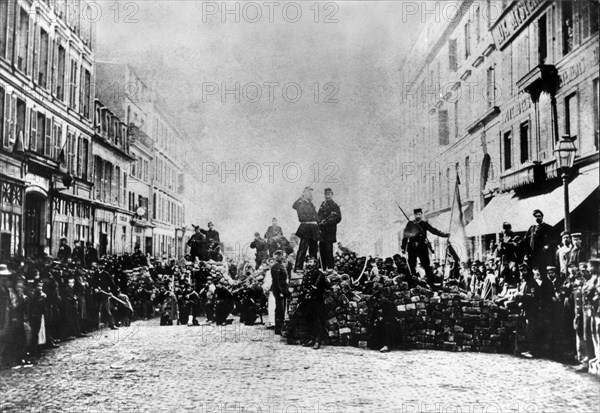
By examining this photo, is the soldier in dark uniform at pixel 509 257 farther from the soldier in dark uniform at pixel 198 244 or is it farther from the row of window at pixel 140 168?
the row of window at pixel 140 168

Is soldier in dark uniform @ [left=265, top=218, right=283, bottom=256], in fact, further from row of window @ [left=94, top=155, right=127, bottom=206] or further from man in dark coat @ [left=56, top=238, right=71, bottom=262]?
man in dark coat @ [left=56, top=238, right=71, bottom=262]

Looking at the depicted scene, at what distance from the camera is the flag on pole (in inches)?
243

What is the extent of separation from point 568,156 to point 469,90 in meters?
1.15

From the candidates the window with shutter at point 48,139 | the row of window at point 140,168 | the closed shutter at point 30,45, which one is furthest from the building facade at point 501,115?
the closed shutter at point 30,45

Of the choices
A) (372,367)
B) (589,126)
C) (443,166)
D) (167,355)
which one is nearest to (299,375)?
(372,367)

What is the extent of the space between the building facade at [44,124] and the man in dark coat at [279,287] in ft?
5.88

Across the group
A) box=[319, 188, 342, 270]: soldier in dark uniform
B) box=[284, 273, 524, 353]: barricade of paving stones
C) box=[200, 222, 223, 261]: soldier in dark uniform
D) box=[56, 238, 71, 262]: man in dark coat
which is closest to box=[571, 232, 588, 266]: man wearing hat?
box=[284, 273, 524, 353]: barricade of paving stones

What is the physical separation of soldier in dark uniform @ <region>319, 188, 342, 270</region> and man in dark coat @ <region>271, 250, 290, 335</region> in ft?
1.32

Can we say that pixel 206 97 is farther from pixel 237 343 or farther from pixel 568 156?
pixel 568 156

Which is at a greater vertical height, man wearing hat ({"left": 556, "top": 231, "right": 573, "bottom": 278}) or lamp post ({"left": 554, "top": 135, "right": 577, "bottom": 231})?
lamp post ({"left": 554, "top": 135, "right": 577, "bottom": 231})

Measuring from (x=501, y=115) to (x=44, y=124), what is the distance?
446cm

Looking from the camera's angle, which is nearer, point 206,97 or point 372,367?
point 372,367

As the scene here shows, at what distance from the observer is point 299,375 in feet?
17.8

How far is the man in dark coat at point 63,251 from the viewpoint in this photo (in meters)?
5.86
